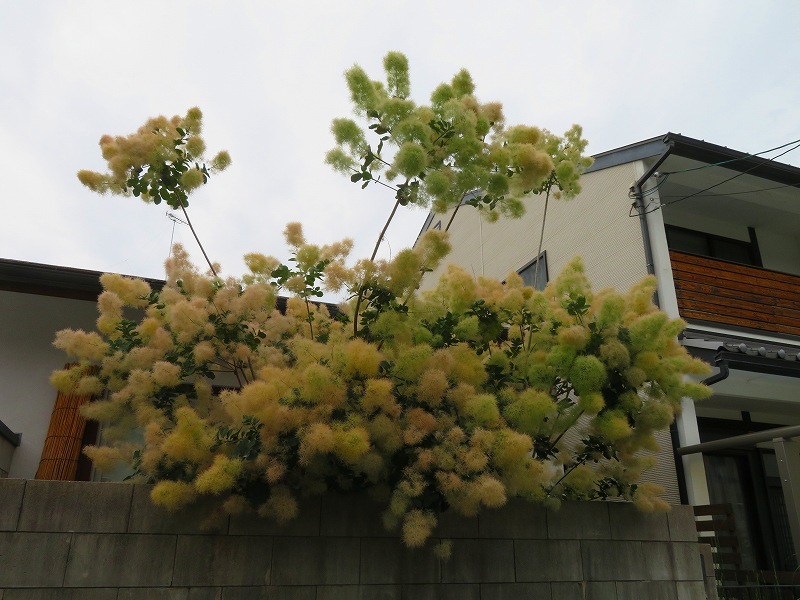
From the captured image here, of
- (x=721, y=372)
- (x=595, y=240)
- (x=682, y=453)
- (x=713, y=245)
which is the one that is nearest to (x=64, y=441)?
(x=682, y=453)

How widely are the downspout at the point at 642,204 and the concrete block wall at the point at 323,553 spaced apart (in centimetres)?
325

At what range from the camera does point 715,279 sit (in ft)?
23.8

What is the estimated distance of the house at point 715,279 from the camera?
20.4ft

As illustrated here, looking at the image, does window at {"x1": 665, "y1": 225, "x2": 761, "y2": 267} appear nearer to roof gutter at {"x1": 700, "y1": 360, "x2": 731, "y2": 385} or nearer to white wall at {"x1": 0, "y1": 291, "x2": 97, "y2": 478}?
roof gutter at {"x1": 700, "y1": 360, "x2": 731, "y2": 385}

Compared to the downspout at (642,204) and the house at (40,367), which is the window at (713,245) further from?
the house at (40,367)

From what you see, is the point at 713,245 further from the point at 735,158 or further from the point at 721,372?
the point at 721,372

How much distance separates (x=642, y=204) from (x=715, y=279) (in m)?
1.33

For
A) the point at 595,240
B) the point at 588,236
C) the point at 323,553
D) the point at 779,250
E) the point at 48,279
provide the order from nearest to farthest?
the point at 323,553 → the point at 48,279 → the point at 595,240 → the point at 588,236 → the point at 779,250

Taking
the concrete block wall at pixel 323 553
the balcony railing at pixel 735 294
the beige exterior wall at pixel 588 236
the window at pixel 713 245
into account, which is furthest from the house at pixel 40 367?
the window at pixel 713 245

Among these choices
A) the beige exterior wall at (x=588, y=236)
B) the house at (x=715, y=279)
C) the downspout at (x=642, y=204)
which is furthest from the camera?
the beige exterior wall at (x=588, y=236)

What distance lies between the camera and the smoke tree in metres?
3.08

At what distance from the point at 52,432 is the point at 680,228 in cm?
802

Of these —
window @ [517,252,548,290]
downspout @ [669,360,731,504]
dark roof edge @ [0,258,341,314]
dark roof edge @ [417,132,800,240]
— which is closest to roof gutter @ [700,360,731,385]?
downspout @ [669,360,731,504]

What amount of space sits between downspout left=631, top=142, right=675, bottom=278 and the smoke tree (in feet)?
8.71
